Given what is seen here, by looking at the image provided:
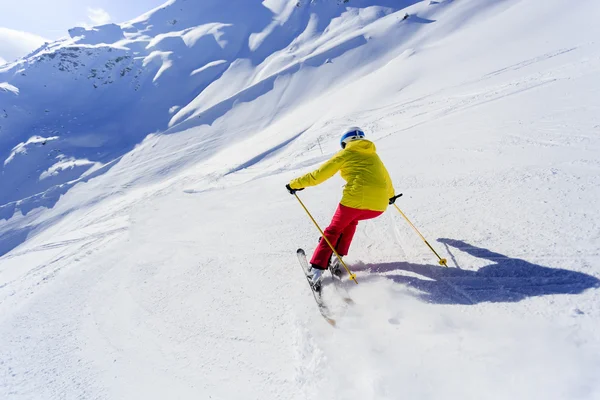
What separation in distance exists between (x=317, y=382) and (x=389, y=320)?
86cm

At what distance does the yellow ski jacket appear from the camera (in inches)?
135

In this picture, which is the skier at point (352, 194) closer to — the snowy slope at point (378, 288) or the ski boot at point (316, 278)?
the ski boot at point (316, 278)

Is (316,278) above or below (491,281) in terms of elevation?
above

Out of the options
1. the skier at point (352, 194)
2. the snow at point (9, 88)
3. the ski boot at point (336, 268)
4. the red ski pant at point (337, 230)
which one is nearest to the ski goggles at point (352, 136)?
the skier at point (352, 194)

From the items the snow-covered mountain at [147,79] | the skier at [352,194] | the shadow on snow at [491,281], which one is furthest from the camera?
the snow-covered mountain at [147,79]

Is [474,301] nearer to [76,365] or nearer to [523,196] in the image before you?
[523,196]

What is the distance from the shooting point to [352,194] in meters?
3.44

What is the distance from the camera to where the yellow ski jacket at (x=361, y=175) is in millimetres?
3434

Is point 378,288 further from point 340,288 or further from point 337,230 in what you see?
point 337,230

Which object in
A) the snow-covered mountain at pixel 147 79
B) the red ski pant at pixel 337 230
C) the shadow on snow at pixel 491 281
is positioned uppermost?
the snow-covered mountain at pixel 147 79

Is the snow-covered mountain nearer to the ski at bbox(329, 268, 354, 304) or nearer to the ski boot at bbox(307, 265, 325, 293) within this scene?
the ski at bbox(329, 268, 354, 304)

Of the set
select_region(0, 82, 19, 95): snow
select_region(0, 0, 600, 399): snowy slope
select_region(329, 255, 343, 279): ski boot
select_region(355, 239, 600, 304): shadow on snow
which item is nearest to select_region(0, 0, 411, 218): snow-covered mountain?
select_region(0, 82, 19, 95): snow

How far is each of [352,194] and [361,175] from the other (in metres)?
0.24

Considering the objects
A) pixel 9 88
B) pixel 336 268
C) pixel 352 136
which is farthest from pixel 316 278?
pixel 9 88
